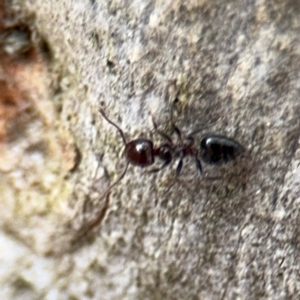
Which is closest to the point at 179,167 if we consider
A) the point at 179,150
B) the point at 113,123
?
the point at 179,150

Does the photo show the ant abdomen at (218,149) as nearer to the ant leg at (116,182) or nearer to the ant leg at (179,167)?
the ant leg at (179,167)

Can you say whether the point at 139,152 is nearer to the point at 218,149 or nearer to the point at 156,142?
the point at 156,142

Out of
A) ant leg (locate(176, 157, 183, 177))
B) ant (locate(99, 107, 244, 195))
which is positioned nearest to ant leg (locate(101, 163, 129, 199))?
ant (locate(99, 107, 244, 195))

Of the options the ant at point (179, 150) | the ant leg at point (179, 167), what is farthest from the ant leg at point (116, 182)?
the ant leg at point (179, 167)

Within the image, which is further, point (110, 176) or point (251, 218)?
point (110, 176)

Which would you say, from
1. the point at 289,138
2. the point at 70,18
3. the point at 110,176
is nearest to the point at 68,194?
the point at 110,176

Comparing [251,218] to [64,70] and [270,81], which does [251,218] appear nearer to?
[270,81]
